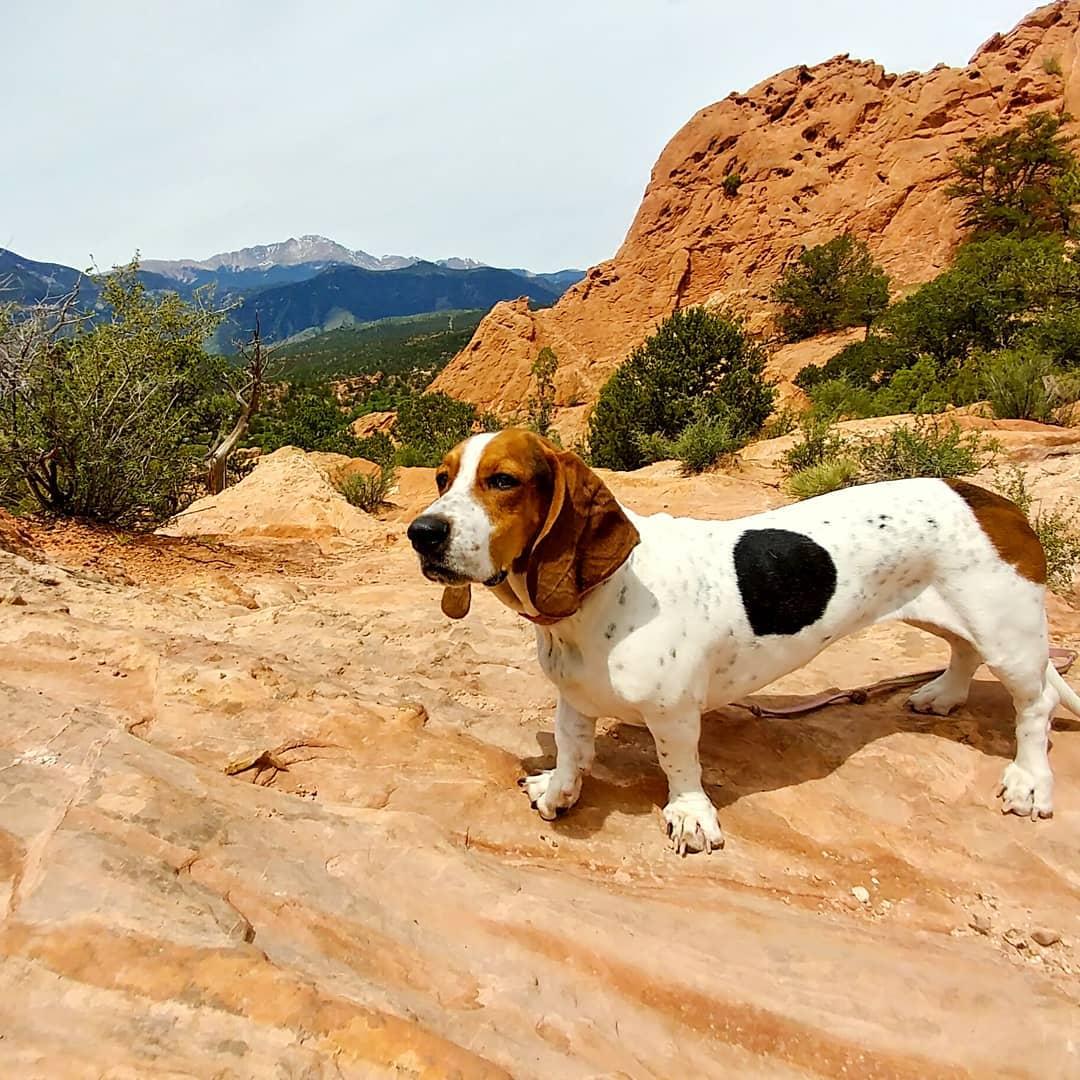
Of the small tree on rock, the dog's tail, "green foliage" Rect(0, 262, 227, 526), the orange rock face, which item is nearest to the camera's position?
the dog's tail

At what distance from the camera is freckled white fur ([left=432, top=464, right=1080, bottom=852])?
2457mm

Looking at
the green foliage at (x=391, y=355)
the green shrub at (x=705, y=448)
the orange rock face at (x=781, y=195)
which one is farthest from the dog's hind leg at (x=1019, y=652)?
the green foliage at (x=391, y=355)

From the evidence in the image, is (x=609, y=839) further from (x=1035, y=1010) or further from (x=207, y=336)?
(x=207, y=336)

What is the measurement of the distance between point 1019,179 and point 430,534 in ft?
166

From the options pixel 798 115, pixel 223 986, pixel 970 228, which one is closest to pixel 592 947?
pixel 223 986

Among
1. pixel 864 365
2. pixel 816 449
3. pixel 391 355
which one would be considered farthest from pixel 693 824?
pixel 391 355

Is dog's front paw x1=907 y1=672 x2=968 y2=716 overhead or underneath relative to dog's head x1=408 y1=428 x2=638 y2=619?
underneath

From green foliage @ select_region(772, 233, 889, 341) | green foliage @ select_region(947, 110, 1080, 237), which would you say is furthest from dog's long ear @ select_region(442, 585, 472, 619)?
green foliage @ select_region(947, 110, 1080, 237)

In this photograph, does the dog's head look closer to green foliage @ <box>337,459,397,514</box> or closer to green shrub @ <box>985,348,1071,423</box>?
green foliage @ <box>337,459,397,514</box>

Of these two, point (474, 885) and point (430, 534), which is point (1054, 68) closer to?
point (430, 534)

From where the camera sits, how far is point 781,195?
48.6m

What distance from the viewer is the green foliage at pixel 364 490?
37.6ft

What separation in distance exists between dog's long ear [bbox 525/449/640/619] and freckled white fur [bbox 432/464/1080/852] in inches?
7.2

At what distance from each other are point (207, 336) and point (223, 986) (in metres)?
19.6
